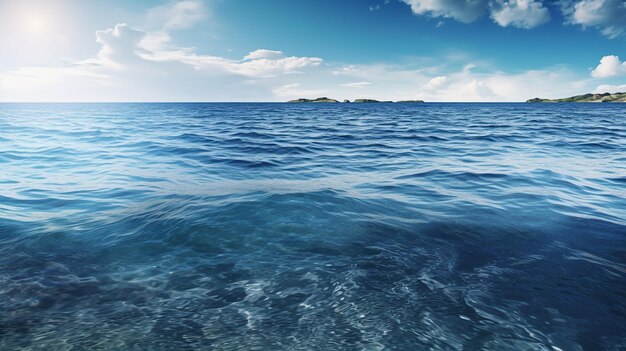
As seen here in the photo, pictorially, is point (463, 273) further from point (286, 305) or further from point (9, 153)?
point (9, 153)

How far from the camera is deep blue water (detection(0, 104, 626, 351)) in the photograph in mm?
4344

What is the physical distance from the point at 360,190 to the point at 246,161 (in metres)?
8.38

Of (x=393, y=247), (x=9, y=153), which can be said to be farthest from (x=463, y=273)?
(x=9, y=153)

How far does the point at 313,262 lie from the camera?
6344 millimetres

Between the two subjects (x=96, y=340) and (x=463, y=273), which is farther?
(x=463, y=273)

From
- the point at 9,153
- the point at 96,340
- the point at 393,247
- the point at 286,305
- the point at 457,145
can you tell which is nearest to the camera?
the point at 96,340

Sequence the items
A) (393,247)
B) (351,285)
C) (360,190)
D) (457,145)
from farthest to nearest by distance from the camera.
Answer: (457,145) → (360,190) → (393,247) → (351,285)

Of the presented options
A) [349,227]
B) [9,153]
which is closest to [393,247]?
[349,227]

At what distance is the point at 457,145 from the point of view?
24.5 metres

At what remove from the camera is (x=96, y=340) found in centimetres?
412

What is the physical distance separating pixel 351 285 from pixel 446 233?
3.58 meters

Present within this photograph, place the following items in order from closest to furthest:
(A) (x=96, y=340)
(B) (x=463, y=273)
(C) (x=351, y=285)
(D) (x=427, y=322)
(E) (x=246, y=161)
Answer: (A) (x=96, y=340) → (D) (x=427, y=322) → (C) (x=351, y=285) → (B) (x=463, y=273) → (E) (x=246, y=161)

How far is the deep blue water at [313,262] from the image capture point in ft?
14.3

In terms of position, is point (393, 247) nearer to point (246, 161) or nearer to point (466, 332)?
point (466, 332)
